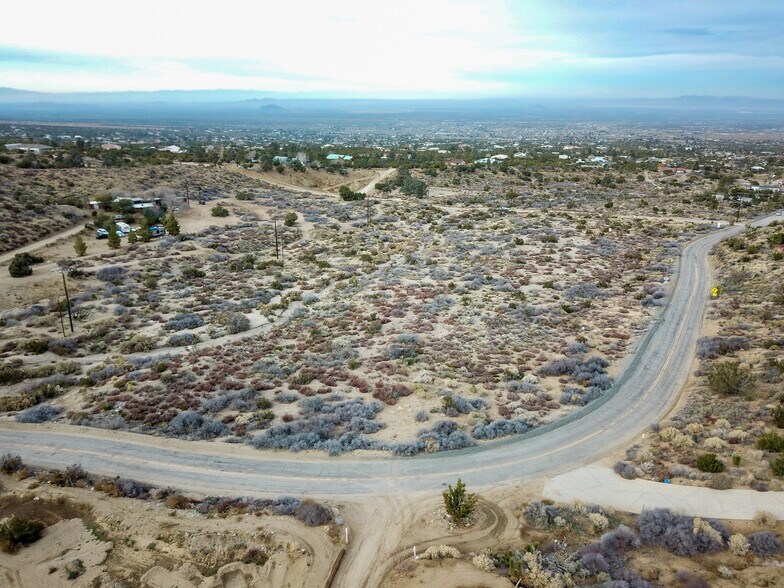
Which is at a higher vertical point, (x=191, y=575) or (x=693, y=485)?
(x=693, y=485)

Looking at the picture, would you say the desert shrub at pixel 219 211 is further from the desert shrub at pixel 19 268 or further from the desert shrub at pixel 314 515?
the desert shrub at pixel 314 515

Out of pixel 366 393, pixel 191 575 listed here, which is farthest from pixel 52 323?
pixel 191 575

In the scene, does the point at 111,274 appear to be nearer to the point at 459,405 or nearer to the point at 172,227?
the point at 172,227

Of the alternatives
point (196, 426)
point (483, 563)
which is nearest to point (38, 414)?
point (196, 426)

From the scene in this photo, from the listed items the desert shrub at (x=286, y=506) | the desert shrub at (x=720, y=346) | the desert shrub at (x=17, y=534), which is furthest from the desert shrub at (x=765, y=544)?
the desert shrub at (x=17, y=534)

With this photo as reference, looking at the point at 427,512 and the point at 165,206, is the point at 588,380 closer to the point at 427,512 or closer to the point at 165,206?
the point at 427,512

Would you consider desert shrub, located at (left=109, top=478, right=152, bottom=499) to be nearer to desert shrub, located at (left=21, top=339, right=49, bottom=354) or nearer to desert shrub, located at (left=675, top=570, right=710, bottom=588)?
desert shrub, located at (left=21, top=339, right=49, bottom=354)

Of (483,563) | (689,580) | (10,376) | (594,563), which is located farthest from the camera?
(10,376)
